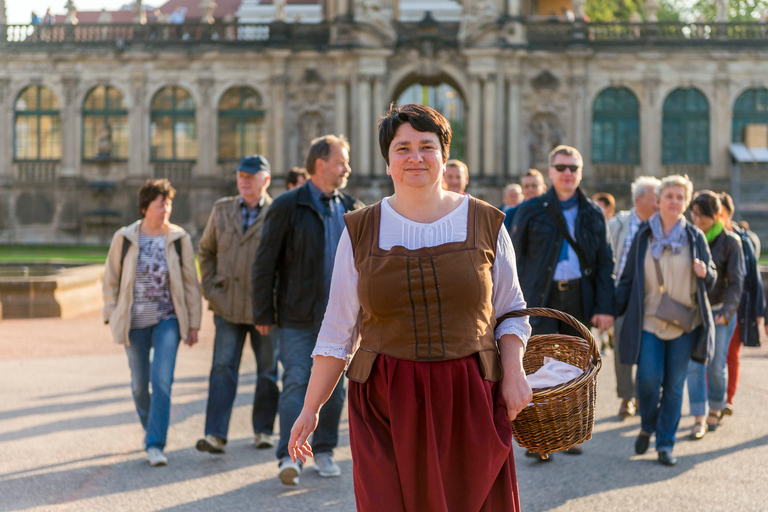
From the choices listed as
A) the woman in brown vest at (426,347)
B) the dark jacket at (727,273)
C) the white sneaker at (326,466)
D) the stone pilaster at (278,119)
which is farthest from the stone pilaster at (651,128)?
the woman in brown vest at (426,347)

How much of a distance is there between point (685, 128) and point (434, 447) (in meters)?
39.5

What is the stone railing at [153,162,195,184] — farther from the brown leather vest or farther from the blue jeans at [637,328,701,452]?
the brown leather vest

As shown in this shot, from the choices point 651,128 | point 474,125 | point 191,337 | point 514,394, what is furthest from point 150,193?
point 651,128

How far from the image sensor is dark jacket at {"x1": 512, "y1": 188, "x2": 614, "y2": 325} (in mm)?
6961

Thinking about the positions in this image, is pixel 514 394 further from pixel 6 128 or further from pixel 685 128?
pixel 6 128

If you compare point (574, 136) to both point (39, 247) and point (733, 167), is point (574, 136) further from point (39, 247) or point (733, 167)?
point (39, 247)

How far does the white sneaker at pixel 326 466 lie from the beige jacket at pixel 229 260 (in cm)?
131

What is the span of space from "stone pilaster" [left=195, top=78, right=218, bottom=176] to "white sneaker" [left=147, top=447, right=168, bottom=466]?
34718 millimetres

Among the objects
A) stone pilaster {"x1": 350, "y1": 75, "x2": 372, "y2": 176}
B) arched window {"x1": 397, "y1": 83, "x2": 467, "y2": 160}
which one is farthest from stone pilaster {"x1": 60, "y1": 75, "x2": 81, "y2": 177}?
arched window {"x1": 397, "y1": 83, "x2": 467, "y2": 160}

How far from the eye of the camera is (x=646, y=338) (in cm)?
693

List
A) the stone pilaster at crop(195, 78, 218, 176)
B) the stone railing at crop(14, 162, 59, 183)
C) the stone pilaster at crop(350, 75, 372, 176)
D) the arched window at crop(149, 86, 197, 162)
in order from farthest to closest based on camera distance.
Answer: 1. the stone railing at crop(14, 162, 59, 183)
2. the arched window at crop(149, 86, 197, 162)
3. the stone pilaster at crop(195, 78, 218, 176)
4. the stone pilaster at crop(350, 75, 372, 176)

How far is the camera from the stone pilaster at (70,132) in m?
41.1

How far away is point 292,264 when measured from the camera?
652cm

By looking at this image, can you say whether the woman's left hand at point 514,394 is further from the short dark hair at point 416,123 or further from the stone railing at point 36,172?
the stone railing at point 36,172
